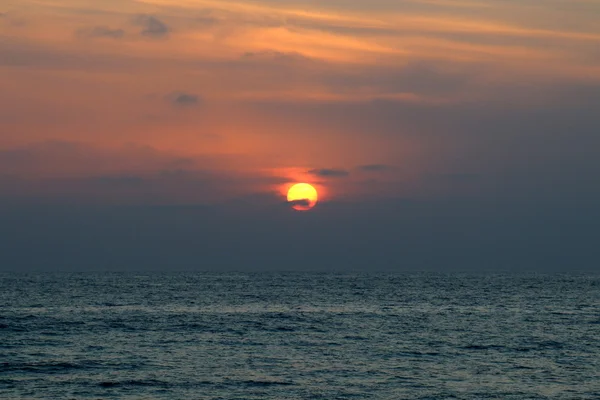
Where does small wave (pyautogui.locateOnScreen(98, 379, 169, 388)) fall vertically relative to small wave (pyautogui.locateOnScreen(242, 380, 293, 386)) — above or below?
above

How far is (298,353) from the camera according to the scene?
61.6 metres

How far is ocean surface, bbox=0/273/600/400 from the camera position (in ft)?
156

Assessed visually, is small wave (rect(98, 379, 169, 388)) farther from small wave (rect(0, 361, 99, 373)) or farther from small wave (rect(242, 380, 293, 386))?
small wave (rect(0, 361, 99, 373))

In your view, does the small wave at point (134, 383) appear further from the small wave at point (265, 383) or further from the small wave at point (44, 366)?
the small wave at point (44, 366)

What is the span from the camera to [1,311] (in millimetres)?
99375

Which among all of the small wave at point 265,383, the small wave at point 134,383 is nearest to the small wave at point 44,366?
the small wave at point 134,383

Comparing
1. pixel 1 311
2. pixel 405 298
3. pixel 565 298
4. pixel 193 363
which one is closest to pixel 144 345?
pixel 193 363

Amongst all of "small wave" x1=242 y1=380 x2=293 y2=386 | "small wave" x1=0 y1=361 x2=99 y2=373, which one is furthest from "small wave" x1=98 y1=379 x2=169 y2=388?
"small wave" x1=0 y1=361 x2=99 y2=373

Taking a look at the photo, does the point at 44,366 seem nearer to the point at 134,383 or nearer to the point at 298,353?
the point at 134,383

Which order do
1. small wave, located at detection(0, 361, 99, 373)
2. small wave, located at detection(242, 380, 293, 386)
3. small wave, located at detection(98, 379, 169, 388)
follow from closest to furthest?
small wave, located at detection(98, 379, 169, 388) → small wave, located at detection(242, 380, 293, 386) → small wave, located at detection(0, 361, 99, 373)

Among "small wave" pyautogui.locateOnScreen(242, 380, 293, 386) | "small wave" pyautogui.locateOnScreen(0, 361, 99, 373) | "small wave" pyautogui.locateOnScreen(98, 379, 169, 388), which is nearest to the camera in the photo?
"small wave" pyautogui.locateOnScreen(98, 379, 169, 388)

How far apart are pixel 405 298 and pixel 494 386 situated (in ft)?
287

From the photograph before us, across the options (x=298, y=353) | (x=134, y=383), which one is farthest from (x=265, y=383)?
(x=298, y=353)

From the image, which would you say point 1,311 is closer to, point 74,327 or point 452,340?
point 74,327
